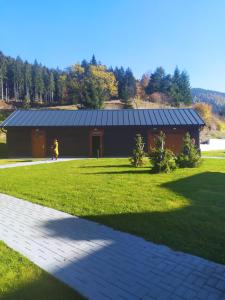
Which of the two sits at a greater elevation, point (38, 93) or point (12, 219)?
point (38, 93)

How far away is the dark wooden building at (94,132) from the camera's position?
1150 inches

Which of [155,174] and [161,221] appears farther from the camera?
[155,174]

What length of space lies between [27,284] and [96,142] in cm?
2610

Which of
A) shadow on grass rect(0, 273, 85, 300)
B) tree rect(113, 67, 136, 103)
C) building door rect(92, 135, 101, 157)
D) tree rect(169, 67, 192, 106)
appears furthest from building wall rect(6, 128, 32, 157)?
tree rect(113, 67, 136, 103)

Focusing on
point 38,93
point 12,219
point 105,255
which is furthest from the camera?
point 38,93

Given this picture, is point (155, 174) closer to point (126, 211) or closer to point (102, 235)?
point (126, 211)

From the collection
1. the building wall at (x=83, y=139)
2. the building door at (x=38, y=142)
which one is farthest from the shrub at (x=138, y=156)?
the building door at (x=38, y=142)

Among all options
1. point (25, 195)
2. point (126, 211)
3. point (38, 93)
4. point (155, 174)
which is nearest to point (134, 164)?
point (155, 174)

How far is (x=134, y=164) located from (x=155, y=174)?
3.87 m

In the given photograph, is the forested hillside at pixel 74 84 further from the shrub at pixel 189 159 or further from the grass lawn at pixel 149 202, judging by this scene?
the grass lawn at pixel 149 202

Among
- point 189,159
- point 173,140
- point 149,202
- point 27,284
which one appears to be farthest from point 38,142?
point 27,284

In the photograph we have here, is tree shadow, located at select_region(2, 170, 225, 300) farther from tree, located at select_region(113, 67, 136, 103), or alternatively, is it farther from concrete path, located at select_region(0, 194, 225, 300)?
tree, located at select_region(113, 67, 136, 103)

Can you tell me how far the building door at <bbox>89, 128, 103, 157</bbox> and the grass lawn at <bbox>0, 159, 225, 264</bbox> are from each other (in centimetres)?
1544

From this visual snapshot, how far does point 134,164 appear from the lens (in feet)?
61.4
